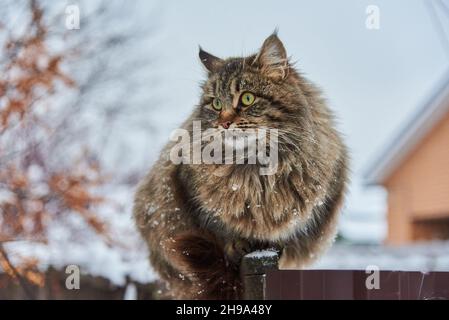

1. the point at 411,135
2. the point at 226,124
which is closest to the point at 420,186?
the point at 411,135

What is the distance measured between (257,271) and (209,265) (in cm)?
27

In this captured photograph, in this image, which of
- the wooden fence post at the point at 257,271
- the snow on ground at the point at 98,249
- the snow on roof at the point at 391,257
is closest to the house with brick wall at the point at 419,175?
the snow on roof at the point at 391,257

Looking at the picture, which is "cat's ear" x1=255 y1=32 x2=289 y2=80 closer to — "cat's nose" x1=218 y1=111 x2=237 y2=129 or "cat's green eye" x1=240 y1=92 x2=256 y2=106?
"cat's green eye" x1=240 y1=92 x2=256 y2=106

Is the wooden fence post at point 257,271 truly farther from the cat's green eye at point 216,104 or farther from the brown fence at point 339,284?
the cat's green eye at point 216,104

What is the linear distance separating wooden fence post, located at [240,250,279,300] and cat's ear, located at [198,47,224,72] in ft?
2.41

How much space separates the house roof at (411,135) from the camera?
7797mm

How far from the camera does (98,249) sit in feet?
13.0

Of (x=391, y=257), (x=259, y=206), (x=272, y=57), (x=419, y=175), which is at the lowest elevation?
(x=391, y=257)

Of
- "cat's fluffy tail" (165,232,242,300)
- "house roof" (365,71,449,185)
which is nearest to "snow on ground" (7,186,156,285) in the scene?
"cat's fluffy tail" (165,232,242,300)

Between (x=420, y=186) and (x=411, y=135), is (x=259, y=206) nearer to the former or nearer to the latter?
(x=411, y=135)
